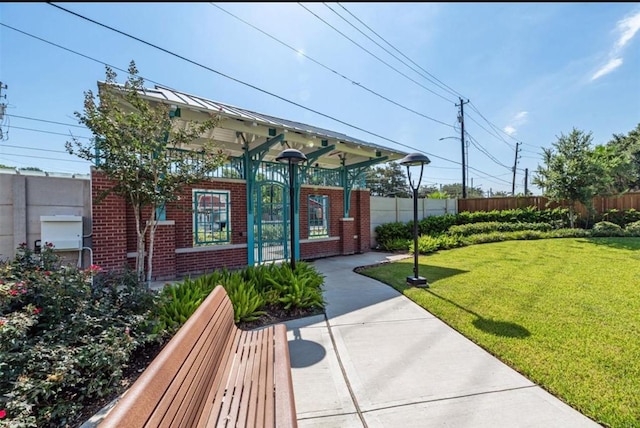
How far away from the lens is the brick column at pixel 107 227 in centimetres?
524

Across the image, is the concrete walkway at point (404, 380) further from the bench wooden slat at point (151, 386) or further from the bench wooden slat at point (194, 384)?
the bench wooden slat at point (151, 386)

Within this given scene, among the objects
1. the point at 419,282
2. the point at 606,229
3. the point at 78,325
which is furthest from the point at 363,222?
the point at 606,229

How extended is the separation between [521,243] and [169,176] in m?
12.9

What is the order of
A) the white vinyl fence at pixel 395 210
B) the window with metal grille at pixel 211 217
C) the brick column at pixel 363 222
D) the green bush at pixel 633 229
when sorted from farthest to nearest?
1. the white vinyl fence at pixel 395 210
2. the green bush at pixel 633 229
3. the brick column at pixel 363 222
4. the window with metal grille at pixel 211 217

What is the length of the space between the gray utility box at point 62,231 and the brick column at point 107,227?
0.25 m

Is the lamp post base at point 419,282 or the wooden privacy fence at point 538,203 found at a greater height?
the wooden privacy fence at point 538,203

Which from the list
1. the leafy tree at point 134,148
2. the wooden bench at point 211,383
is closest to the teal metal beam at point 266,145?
the leafy tree at point 134,148

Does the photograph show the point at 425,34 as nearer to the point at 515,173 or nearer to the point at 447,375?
the point at 447,375

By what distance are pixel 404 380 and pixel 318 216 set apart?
7475 mm

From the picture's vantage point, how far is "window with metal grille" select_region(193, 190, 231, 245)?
707 cm

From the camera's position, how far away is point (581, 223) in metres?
13.8

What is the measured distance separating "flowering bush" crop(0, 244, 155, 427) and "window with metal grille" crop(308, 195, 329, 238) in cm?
645

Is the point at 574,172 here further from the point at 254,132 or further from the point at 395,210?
the point at 254,132

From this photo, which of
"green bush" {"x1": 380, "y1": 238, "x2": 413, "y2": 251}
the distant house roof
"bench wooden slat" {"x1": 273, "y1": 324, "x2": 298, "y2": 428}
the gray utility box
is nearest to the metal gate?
the distant house roof
